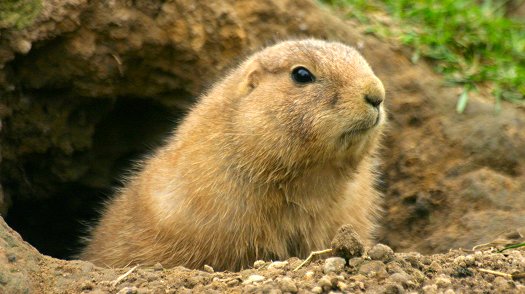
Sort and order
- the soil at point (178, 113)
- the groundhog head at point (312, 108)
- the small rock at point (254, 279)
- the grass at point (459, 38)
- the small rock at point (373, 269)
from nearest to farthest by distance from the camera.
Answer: the small rock at point (373, 269), the small rock at point (254, 279), the groundhog head at point (312, 108), the soil at point (178, 113), the grass at point (459, 38)

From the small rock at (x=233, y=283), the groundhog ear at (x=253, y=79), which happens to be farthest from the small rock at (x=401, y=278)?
the groundhog ear at (x=253, y=79)

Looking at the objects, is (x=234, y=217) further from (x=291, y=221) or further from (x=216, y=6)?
(x=216, y=6)

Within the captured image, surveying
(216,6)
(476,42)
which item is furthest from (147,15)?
(476,42)

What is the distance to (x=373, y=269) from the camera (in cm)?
497

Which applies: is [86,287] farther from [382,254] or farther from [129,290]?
[382,254]

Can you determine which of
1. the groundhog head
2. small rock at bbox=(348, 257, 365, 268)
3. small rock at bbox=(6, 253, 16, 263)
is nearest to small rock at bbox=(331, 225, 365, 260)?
small rock at bbox=(348, 257, 365, 268)

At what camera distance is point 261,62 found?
706cm

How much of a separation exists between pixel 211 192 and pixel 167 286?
1.71 metres

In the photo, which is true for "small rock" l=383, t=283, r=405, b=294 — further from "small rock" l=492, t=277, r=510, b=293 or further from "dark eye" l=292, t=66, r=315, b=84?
"dark eye" l=292, t=66, r=315, b=84

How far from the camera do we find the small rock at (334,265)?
5012 millimetres

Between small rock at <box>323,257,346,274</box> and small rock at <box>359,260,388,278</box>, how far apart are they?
13 centimetres

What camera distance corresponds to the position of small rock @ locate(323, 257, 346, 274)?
5012 millimetres

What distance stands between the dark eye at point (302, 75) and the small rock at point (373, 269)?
207 centimetres

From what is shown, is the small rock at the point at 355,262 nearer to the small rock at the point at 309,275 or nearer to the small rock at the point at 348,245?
the small rock at the point at 348,245
